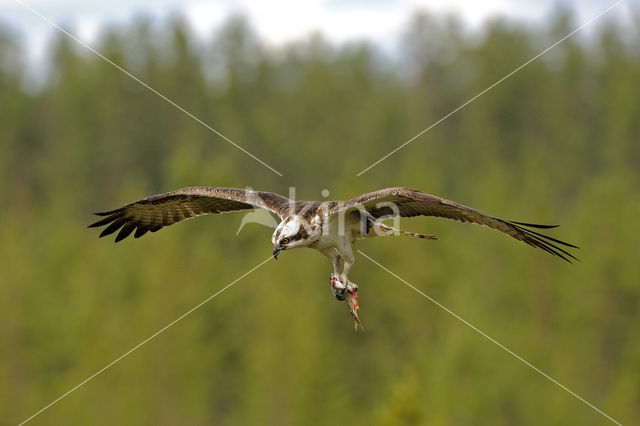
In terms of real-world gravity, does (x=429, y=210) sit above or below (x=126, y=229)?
above

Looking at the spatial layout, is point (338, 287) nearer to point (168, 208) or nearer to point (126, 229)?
point (168, 208)

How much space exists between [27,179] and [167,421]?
59065 mm

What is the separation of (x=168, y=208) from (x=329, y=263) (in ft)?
84.3

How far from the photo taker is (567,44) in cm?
10631

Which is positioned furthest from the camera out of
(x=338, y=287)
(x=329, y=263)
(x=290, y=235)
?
(x=329, y=263)

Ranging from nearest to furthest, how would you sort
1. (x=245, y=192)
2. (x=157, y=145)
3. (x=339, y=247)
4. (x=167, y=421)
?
(x=339, y=247), (x=245, y=192), (x=167, y=421), (x=157, y=145)

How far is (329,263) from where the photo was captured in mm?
41875

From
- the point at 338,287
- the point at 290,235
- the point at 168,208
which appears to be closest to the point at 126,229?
the point at 168,208

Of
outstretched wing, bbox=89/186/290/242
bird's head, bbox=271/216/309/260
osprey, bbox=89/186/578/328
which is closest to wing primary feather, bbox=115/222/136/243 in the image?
outstretched wing, bbox=89/186/290/242

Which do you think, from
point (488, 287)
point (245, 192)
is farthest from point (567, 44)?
point (245, 192)

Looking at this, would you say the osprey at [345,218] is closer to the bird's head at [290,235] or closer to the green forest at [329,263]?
the bird's head at [290,235]

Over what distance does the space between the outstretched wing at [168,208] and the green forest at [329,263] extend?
1050cm

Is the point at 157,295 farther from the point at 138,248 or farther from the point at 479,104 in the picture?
the point at 479,104

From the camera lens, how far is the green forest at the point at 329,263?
42.4 m
